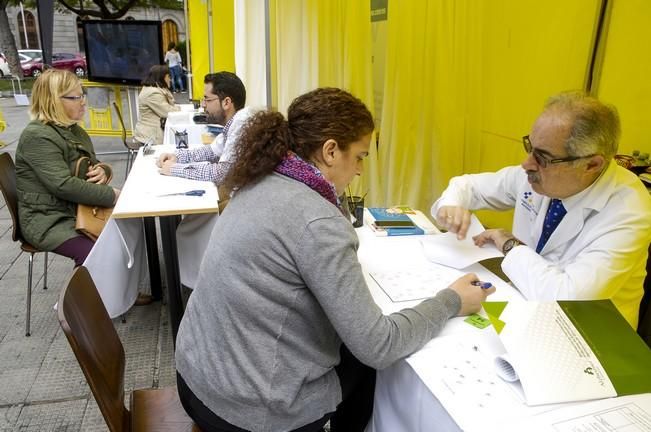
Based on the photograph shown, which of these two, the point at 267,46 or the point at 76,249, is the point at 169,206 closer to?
the point at 76,249

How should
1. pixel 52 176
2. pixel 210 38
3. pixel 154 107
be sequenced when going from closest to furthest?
pixel 52 176 < pixel 154 107 < pixel 210 38

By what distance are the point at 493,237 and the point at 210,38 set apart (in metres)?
6.24

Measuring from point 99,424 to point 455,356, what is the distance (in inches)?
61.5

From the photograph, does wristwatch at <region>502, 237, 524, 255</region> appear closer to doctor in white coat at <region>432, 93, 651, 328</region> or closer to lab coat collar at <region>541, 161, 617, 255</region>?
doctor in white coat at <region>432, 93, 651, 328</region>

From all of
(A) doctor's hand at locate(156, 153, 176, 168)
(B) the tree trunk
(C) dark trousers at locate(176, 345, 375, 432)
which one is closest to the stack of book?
(C) dark trousers at locate(176, 345, 375, 432)

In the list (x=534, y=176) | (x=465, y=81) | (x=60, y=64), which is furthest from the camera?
(x=60, y=64)

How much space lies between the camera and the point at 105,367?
3.47 feet

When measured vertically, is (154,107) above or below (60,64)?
below

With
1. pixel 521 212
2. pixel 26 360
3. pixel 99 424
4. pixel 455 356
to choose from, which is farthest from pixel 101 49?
pixel 455 356

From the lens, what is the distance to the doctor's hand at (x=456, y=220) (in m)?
1.50

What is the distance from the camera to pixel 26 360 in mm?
2203

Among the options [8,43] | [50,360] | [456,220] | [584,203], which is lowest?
[50,360]

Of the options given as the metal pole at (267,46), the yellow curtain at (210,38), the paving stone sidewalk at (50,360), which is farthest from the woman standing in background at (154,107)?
the metal pole at (267,46)

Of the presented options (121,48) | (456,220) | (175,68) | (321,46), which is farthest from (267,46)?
(175,68)
